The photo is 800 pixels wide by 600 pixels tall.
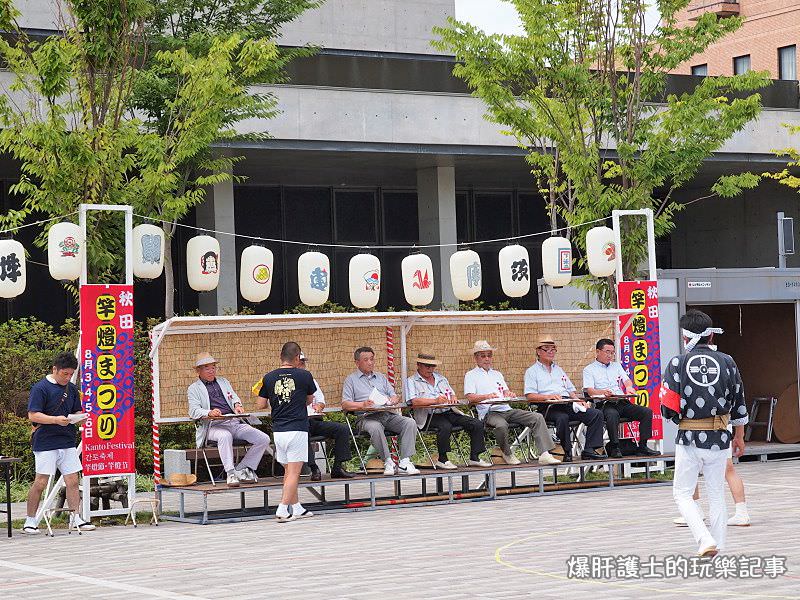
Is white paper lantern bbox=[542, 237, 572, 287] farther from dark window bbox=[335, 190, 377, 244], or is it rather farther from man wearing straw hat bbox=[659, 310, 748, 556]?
dark window bbox=[335, 190, 377, 244]

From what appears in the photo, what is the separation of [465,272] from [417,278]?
687mm

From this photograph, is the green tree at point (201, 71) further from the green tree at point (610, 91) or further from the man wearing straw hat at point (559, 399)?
the man wearing straw hat at point (559, 399)

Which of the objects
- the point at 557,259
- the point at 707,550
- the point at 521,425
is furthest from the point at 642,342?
the point at 707,550

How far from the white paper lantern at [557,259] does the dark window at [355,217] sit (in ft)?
45.4

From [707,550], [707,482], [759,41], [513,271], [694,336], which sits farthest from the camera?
[759,41]

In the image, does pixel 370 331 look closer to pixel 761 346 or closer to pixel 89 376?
pixel 89 376

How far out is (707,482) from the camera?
392 inches

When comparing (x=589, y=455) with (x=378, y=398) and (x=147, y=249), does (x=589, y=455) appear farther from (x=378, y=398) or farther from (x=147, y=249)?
(x=147, y=249)

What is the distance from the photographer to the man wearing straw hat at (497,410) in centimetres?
1645

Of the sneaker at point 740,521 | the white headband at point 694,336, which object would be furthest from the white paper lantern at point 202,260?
the white headband at point 694,336

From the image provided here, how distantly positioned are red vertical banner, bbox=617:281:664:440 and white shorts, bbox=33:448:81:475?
7.38 m

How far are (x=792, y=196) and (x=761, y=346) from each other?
14.9 metres

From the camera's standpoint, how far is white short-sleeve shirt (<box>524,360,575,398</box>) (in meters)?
16.9

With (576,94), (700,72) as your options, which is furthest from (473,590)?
(700,72)
